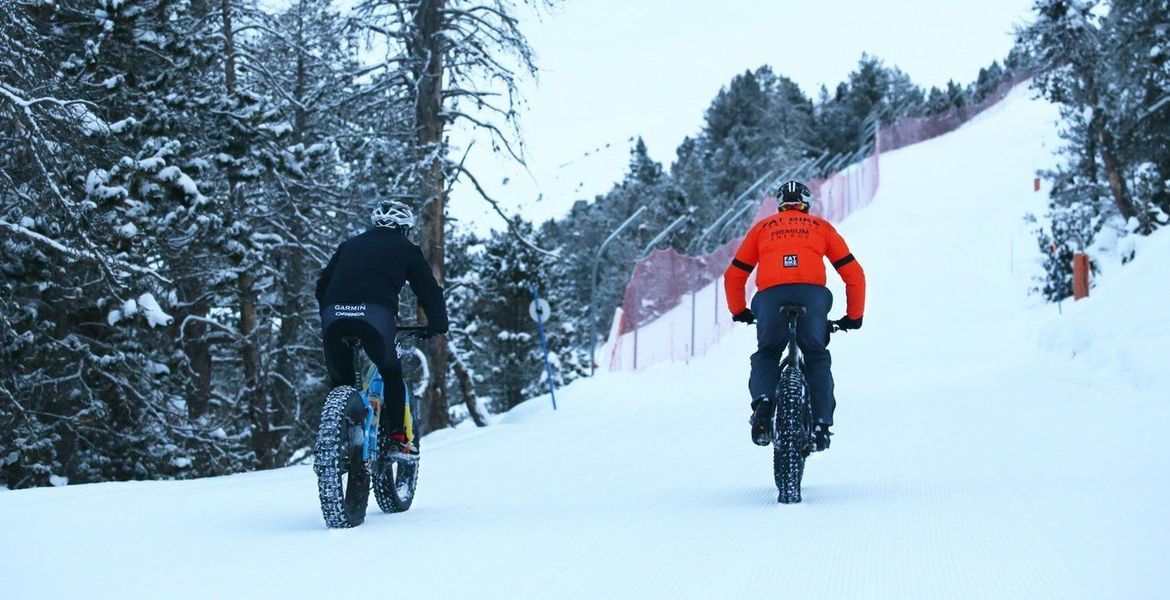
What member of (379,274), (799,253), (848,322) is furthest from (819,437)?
(379,274)

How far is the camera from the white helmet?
7152 mm

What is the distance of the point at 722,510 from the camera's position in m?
7.12

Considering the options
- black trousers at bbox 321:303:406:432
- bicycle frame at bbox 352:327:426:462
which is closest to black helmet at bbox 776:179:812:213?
bicycle frame at bbox 352:327:426:462

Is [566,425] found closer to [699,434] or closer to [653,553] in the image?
[699,434]

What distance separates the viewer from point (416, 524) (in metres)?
6.98

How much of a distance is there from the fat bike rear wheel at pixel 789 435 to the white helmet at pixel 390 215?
228 centimetres

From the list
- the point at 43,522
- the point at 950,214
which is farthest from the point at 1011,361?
the point at 950,214

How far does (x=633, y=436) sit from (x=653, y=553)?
7.41 m

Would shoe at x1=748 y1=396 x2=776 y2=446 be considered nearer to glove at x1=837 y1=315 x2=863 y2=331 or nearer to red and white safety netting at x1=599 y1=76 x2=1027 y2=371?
glove at x1=837 y1=315 x2=863 y2=331

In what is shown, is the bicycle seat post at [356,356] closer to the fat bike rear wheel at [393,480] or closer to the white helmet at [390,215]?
the fat bike rear wheel at [393,480]

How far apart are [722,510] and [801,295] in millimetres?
1319

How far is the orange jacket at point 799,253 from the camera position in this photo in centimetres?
748

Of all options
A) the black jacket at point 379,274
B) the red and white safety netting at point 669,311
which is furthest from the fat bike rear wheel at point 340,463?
the red and white safety netting at point 669,311

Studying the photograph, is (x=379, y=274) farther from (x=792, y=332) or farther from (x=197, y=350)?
(x=197, y=350)
